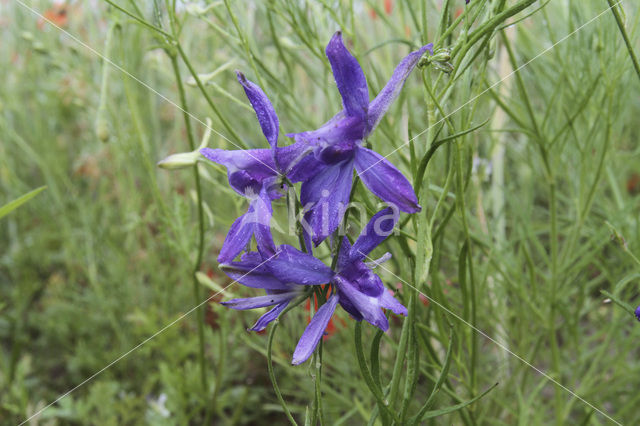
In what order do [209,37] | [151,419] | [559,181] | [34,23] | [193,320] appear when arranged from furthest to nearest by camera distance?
[34,23] → [559,181] → [209,37] → [193,320] → [151,419]

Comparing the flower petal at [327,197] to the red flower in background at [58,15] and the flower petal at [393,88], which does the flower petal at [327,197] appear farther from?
the red flower in background at [58,15]

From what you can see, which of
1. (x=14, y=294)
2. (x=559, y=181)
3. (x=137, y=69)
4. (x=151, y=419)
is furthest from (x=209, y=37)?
(x=559, y=181)

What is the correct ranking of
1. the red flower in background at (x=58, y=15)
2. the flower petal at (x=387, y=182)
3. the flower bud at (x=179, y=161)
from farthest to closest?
the red flower in background at (x=58, y=15) < the flower bud at (x=179, y=161) < the flower petal at (x=387, y=182)

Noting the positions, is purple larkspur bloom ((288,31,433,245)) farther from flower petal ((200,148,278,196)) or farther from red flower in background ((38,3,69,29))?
red flower in background ((38,3,69,29))

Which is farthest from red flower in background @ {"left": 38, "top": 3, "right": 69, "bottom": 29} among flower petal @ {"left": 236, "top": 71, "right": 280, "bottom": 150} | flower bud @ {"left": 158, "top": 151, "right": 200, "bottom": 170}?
flower petal @ {"left": 236, "top": 71, "right": 280, "bottom": 150}

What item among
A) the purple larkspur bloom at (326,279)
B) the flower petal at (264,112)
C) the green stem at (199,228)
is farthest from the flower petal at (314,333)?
the green stem at (199,228)

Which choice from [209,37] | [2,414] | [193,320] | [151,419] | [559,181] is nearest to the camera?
[151,419]

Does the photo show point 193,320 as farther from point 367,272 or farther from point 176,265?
point 367,272

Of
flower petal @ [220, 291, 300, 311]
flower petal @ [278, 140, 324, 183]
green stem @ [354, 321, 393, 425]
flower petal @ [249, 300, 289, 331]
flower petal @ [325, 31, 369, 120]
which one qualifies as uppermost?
flower petal @ [325, 31, 369, 120]
